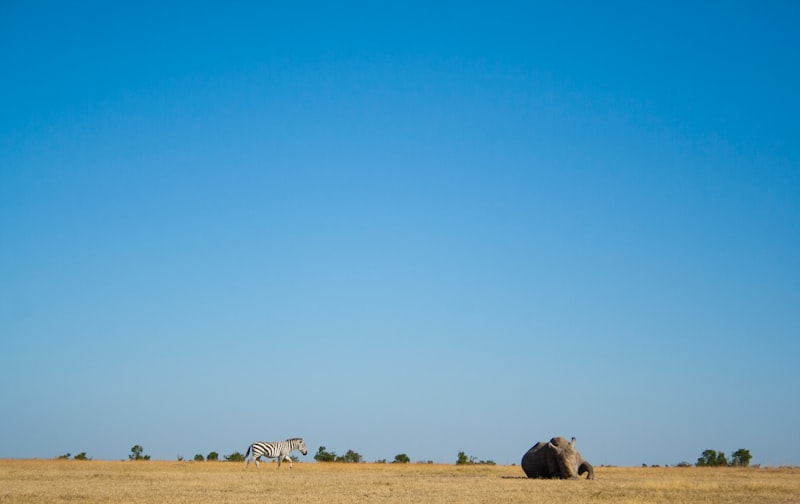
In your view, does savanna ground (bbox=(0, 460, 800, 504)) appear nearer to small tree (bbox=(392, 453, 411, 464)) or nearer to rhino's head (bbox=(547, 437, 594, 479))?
rhino's head (bbox=(547, 437, 594, 479))

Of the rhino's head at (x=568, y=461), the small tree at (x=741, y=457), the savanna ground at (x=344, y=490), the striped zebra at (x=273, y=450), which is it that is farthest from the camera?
the small tree at (x=741, y=457)

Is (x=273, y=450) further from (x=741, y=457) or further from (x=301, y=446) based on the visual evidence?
(x=741, y=457)

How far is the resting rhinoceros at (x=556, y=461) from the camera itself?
35625mm

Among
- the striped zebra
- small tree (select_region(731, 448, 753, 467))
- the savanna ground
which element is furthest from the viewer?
small tree (select_region(731, 448, 753, 467))

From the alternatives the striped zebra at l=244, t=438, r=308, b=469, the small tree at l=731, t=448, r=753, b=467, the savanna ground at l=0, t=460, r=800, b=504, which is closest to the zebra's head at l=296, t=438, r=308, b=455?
the striped zebra at l=244, t=438, r=308, b=469

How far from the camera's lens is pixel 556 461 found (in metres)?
35.9

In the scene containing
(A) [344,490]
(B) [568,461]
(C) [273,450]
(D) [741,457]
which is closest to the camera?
(A) [344,490]

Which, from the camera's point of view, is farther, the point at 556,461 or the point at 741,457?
the point at 741,457

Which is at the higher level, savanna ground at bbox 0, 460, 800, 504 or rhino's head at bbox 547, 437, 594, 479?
rhino's head at bbox 547, 437, 594, 479

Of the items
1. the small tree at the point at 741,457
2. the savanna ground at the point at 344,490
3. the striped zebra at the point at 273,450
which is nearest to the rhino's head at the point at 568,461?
the savanna ground at the point at 344,490

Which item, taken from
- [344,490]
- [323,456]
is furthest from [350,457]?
[344,490]

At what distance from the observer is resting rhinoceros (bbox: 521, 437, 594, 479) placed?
3562 cm

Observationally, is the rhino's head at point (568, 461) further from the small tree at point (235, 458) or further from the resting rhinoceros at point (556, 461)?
the small tree at point (235, 458)

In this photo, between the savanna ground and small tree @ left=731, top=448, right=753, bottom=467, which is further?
small tree @ left=731, top=448, right=753, bottom=467
